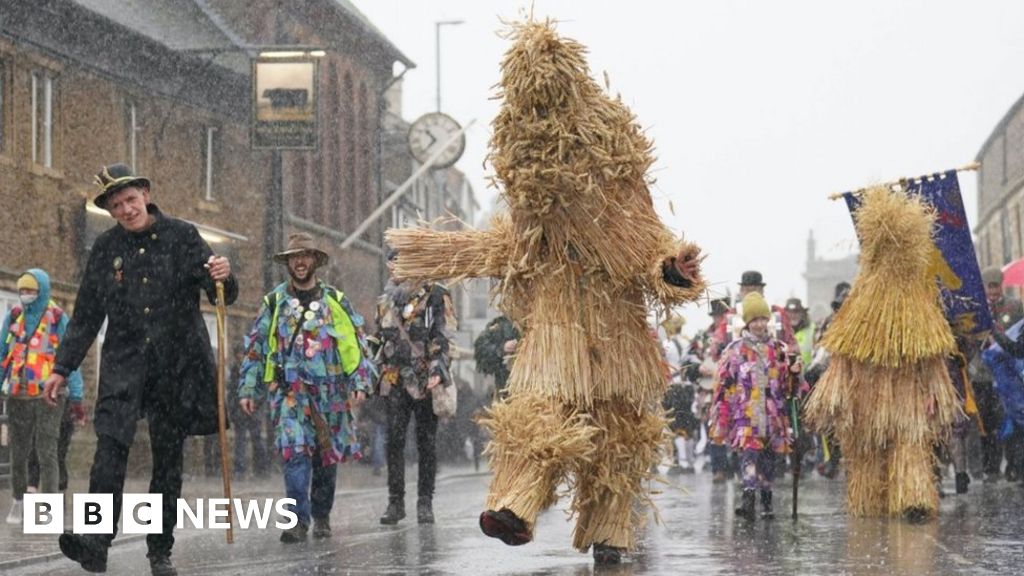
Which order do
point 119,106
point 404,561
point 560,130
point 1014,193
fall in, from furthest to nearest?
point 1014,193 → point 119,106 → point 404,561 → point 560,130

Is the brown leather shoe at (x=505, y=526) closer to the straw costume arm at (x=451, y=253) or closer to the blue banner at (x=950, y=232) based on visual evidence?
the straw costume arm at (x=451, y=253)

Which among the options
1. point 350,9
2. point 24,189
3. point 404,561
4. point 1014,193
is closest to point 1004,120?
point 1014,193

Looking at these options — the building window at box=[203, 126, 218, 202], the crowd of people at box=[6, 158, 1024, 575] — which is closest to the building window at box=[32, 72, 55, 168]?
the building window at box=[203, 126, 218, 202]

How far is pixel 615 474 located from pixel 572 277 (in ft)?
3.20

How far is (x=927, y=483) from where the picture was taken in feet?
43.7

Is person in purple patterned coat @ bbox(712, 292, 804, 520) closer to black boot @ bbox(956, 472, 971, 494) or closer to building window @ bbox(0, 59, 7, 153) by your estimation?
black boot @ bbox(956, 472, 971, 494)

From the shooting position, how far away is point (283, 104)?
29.0 metres

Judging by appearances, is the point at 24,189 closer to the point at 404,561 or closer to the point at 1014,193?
the point at 404,561

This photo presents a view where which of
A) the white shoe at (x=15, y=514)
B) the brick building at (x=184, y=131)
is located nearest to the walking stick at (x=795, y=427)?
the white shoe at (x=15, y=514)

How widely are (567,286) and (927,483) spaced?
466cm

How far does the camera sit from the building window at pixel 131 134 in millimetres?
28203

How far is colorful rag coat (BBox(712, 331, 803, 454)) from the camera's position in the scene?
540 inches

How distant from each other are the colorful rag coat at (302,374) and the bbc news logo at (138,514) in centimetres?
45

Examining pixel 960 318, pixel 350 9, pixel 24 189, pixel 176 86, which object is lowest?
pixel 960 318
